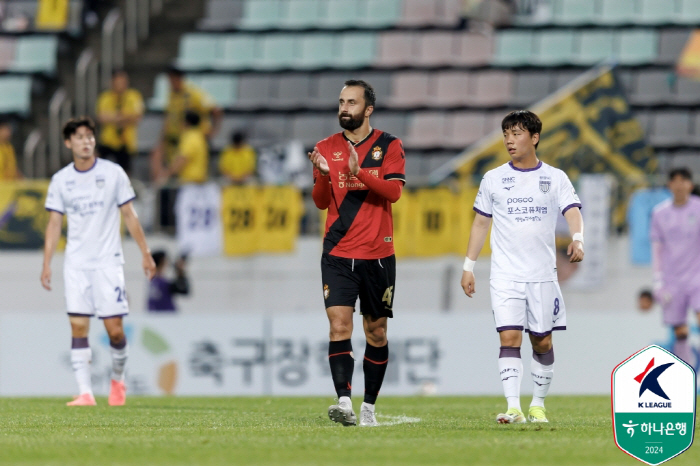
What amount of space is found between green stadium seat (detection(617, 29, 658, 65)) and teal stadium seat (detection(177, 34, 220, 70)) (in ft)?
23.6

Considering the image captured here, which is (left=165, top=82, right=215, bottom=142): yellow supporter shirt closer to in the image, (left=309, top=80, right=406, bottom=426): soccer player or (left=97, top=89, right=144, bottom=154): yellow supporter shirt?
(left=97, top=89, right=144, bottom=154): yellow supporter shirt

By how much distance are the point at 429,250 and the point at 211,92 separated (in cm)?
612

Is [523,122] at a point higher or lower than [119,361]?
higher

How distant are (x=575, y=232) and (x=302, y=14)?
1540 centimetres

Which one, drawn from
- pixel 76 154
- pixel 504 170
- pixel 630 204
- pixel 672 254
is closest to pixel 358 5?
pixel 630 204

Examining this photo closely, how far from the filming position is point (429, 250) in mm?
16641

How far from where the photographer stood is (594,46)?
66.3ft

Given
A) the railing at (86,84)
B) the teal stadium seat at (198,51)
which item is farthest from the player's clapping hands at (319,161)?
the teal stadium seat at (198,51)

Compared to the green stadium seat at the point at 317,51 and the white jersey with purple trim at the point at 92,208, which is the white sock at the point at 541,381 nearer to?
the white jersey with purple trim at the point at 92,208

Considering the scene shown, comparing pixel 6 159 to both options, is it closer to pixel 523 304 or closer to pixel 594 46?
pixel 594 46

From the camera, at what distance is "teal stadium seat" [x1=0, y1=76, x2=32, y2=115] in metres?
20.4

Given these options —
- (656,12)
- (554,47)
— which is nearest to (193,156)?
(554,47)

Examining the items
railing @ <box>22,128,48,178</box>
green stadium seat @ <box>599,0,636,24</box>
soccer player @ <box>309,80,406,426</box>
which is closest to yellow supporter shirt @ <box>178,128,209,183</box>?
railing @ <box>22,128,48,178</box>

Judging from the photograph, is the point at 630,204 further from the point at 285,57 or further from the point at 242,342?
the point at 285,57
